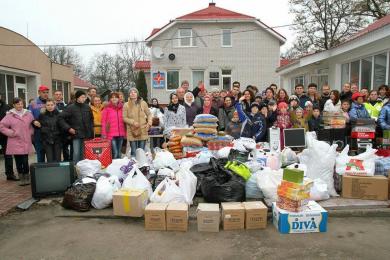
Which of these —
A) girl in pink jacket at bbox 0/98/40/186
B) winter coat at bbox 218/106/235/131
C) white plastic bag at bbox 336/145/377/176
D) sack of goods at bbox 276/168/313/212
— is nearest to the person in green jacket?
white plastic bag at bbox 336/145/377/176

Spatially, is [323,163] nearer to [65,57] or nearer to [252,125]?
[252,125]

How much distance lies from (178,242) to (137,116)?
3488 millimetres

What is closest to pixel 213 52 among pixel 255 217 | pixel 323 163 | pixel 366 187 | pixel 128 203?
pixel 323 163

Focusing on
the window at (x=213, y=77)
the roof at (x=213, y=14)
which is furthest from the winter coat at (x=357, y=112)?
the roof at (x=213, y=14)

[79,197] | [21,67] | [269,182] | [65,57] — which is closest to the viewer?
[269,182]

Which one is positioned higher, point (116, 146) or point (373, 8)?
point (373, 8)

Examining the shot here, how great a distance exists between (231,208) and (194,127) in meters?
3.02

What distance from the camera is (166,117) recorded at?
7820 mm

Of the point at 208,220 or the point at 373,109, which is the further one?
the point at 373,109

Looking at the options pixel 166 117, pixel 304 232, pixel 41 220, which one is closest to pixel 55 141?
pixel 41 220

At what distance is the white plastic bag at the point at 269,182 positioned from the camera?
509 centimetres

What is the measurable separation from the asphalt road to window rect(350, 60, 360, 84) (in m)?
7.79

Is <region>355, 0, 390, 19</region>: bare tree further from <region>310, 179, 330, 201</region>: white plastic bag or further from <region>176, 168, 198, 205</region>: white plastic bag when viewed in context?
<region>176, 168, 198, 205</region>: white plastic bag

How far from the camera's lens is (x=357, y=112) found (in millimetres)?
7141
